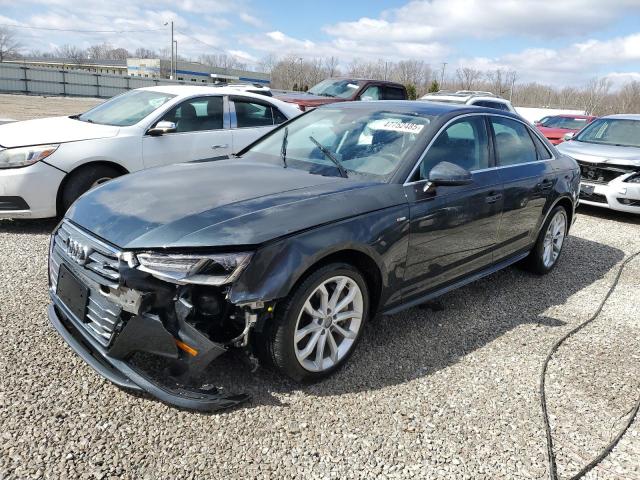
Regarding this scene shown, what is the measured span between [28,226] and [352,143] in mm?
3970

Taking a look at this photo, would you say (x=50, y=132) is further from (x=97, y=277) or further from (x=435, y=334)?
(x=435, y=334)

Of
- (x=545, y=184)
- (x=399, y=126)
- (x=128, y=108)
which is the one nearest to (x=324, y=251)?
(x=399, y=126)

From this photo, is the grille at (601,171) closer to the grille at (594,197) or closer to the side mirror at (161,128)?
the grille at (594,197)

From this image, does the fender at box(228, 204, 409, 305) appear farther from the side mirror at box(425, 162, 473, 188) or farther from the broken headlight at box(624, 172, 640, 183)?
the broken headlight at box(624, 172, 640, 183)

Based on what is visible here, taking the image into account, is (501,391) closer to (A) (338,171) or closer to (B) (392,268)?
(B) (392,268)

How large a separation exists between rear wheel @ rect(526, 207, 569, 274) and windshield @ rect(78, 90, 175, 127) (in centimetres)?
461

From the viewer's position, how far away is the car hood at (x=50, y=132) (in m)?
5.43

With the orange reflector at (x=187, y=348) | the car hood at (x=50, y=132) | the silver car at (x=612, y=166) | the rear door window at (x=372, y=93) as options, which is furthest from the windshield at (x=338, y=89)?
the orange reflector at (x=187, y=348)

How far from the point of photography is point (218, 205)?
2.82 m

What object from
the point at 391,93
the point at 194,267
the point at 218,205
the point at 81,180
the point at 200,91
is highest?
the point at 391,93

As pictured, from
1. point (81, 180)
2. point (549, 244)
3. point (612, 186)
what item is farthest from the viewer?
point (612, 186)

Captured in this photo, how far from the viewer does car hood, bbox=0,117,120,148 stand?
5430 mm

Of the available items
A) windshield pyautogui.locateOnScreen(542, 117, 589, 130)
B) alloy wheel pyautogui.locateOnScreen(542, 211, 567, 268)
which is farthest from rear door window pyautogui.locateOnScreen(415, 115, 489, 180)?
windshield pyautogui.locateOnScreen(542, 117, 589, 130)

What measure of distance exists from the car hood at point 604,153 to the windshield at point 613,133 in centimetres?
34
